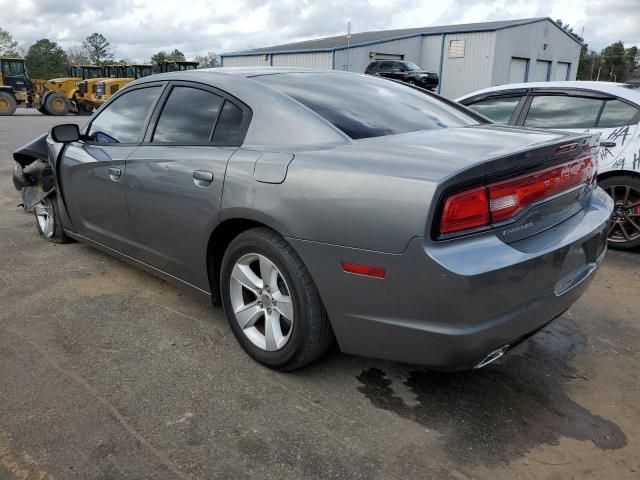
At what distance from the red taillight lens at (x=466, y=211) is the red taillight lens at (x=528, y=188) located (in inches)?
1.7

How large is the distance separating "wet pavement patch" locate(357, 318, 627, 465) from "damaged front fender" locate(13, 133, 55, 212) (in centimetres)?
354

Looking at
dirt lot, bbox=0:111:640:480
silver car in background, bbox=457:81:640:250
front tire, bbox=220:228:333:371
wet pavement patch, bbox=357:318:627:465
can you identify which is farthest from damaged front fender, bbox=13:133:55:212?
silver car in background, bbox=457:81:640:250

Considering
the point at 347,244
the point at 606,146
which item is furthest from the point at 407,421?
the point at 606,146

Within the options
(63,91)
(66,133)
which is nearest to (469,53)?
(63,91)

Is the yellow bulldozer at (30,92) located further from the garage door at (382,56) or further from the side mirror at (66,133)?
the side mirror at (66,133)

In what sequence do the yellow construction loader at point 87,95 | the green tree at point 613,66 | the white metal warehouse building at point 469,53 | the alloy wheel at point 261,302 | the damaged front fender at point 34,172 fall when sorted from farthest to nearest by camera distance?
the green tree at point 613,66
the white metal warehouse building at point 469,53
the yellow construction loader at point 87,95
the damaged front fender at point 34,172
the alloy wheel at point 261,302

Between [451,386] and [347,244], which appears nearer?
[347,244]

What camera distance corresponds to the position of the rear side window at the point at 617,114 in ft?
15.3

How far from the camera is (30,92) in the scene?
26.7 metres

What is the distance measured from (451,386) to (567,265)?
0.83 m

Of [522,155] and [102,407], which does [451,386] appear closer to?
[522,155]

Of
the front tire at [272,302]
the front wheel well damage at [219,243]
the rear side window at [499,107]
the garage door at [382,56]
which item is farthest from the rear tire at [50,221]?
the garage door at [382,56]

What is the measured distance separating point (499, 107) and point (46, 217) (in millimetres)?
4633

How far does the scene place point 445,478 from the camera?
201cm
